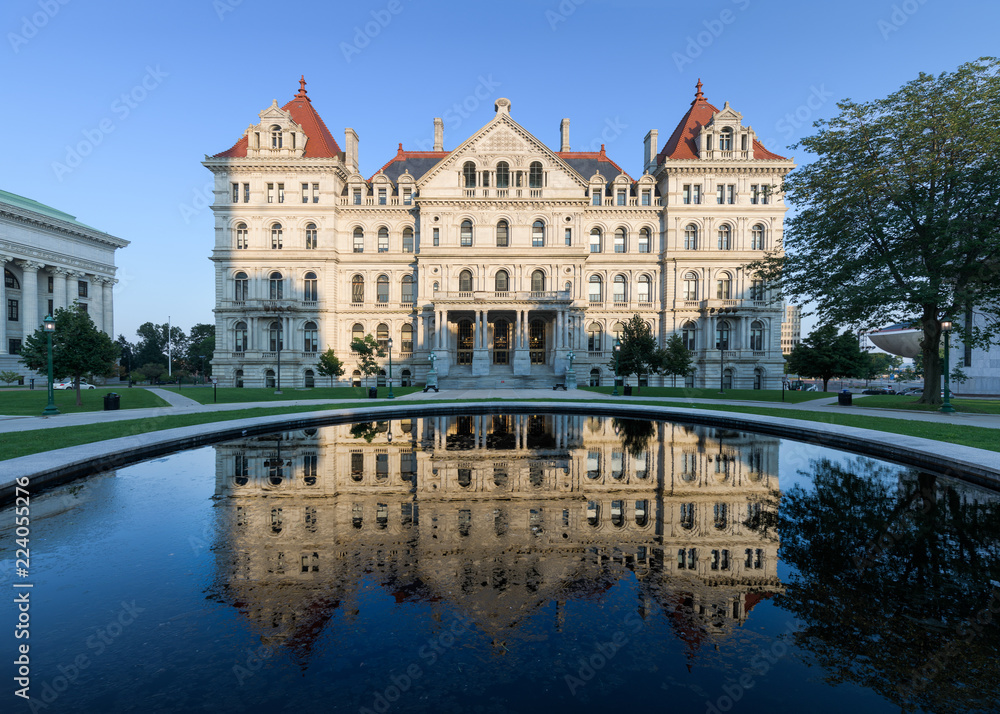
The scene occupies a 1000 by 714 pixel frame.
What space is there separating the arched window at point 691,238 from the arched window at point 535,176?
16454mm

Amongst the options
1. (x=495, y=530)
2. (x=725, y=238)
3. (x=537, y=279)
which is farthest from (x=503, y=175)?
(x=495, y=530)

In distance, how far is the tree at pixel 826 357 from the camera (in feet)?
119

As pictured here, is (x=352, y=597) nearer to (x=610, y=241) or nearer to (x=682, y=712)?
(x=682, y=712)

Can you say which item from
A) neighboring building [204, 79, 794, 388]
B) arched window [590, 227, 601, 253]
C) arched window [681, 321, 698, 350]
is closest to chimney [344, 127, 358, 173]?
neighboring building [204, 79, 794, 388]

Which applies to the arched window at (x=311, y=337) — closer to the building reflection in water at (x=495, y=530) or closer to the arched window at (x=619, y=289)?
the arched window at (x=619, y=289)

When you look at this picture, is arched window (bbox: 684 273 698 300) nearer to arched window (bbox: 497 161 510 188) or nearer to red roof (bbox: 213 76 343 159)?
arched window (bbox: 497 161 510 188)

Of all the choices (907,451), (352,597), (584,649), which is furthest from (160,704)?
(907,451)

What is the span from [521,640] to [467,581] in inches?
58.2

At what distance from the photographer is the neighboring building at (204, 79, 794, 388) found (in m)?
47.2

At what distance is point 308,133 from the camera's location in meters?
49.3

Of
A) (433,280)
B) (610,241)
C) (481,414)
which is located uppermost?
A: (610,241)

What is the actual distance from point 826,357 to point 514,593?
39691 mm

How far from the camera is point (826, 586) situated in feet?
20.3

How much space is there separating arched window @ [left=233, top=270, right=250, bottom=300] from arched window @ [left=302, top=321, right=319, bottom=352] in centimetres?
677
